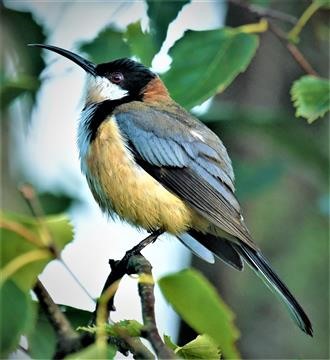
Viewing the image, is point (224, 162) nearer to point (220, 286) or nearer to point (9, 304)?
point (220, 286)

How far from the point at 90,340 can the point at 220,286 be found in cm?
394

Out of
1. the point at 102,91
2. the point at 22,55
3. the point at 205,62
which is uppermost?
the point at 205,62

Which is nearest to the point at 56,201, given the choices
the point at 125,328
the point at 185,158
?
the point at 185,158

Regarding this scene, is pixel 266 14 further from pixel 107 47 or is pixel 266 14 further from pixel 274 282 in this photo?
pixel 274 282

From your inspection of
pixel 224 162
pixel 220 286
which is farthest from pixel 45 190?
pixel 220 286

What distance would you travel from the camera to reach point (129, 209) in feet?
12.5

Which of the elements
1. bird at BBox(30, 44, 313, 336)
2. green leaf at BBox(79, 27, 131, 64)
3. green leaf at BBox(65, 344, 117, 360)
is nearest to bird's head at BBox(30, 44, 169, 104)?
bird at BBox(30, 44, 313, 336)

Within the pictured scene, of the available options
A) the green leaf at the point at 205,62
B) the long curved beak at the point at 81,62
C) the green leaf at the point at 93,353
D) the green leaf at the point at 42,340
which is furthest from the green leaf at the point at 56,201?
the green leaf at the point at 93,353

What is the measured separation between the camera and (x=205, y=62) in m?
3.56

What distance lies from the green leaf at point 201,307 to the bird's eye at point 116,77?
9.24ft

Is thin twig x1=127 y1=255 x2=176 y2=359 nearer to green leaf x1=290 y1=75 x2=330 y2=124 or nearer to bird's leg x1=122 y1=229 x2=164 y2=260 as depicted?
green leaf x1=290 y1=75 x2=330 y2=124

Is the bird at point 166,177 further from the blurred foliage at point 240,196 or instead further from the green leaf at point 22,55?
the blurred foliage at point 240,196

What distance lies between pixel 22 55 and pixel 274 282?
1401 mm

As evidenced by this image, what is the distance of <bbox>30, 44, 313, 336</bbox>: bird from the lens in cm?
380
